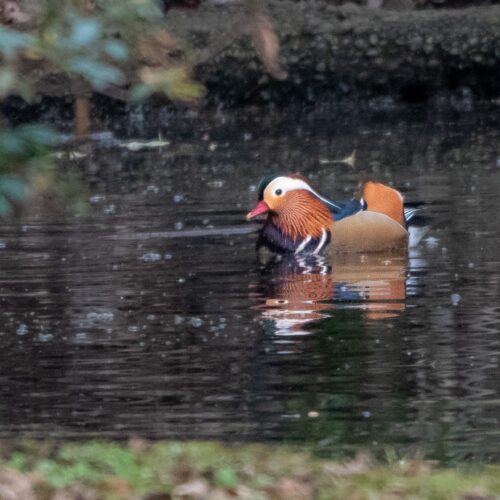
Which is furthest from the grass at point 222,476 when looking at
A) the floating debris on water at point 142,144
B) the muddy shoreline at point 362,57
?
the muddy shoreline at point 362,57

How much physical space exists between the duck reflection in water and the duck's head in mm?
199

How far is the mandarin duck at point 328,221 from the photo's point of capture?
32.2ft

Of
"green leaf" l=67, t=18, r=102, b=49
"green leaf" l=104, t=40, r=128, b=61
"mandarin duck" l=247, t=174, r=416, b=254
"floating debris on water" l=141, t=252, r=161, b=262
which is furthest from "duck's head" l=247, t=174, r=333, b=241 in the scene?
"green leaf" l=67, t=18, r=102, b=49

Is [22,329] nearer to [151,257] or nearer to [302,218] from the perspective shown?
[151,257]

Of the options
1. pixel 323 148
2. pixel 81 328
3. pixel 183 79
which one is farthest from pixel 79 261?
pixel 323 148

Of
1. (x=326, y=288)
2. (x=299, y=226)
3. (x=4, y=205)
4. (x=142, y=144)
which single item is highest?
(x=4, y=205)

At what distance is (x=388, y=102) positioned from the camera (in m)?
21.0

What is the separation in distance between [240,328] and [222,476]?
Answer: 2696mm

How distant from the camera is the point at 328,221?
10008 mm

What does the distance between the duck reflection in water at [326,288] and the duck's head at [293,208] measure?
20 centimetres

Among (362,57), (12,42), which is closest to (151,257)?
(12,42)

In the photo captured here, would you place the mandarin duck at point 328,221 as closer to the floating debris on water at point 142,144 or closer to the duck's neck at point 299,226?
the duck's neck at point 299,226

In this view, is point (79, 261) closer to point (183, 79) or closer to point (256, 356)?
point (256, 356)

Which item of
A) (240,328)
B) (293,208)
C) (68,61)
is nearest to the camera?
A: (68,61)
